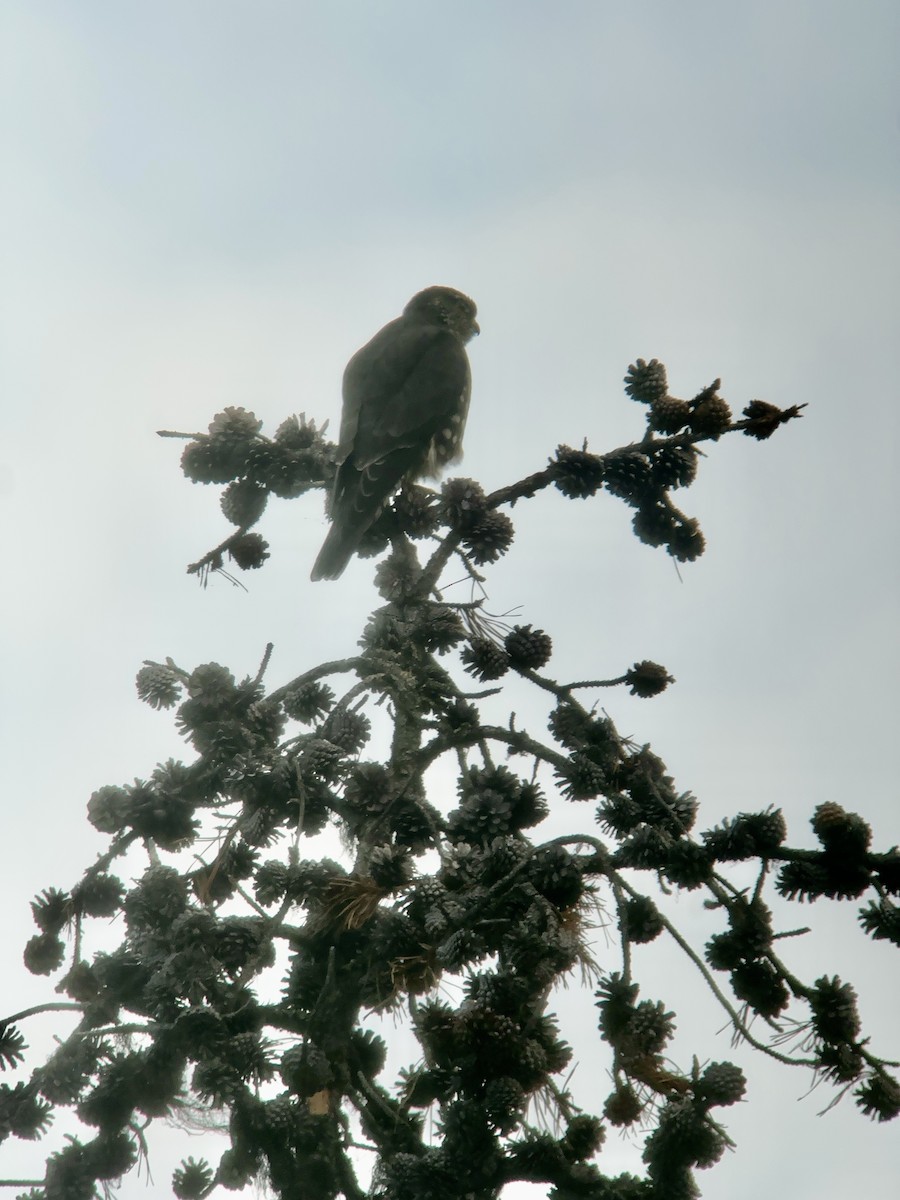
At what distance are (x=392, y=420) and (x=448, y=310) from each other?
6.55 feet

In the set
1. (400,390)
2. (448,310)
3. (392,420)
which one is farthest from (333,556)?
(448,310)

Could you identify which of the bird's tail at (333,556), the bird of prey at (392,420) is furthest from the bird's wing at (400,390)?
the bird's tail at (333,556)

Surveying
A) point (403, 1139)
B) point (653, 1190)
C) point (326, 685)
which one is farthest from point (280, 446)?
point (653, 1190)

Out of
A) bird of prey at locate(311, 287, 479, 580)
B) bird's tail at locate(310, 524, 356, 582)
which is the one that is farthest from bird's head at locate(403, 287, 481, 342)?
bird's tail at locate(310, 524, 356, 582)

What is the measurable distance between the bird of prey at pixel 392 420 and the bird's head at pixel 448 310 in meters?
0.11

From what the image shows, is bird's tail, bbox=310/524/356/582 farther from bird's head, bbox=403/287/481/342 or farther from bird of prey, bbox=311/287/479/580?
bird's head, bbox=403/287/481/342

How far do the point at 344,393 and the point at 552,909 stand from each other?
14.9ft

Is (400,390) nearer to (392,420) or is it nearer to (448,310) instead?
(392,420)

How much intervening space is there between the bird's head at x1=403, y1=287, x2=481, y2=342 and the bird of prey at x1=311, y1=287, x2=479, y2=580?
0.11m

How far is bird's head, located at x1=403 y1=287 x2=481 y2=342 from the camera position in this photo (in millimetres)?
7652

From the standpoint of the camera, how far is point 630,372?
3.60 m

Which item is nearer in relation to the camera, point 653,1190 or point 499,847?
point 653,1190

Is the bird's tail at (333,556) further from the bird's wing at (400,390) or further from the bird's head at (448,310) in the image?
the bird's head at (448,310)

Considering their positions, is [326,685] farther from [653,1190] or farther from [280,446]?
[653,1190]
